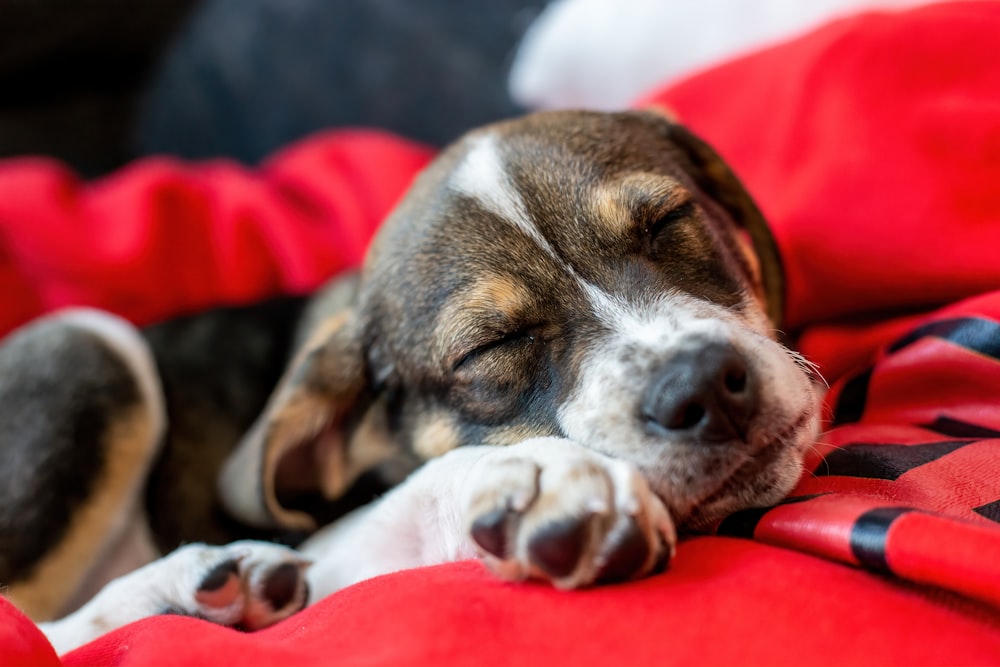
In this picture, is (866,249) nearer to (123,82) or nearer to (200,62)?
(200,62)

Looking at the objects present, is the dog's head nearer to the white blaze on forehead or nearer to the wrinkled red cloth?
the white blaze on forehead

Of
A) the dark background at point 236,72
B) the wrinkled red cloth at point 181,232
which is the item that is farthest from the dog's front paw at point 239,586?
the dark background at point 236,72

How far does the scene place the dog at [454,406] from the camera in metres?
1.73

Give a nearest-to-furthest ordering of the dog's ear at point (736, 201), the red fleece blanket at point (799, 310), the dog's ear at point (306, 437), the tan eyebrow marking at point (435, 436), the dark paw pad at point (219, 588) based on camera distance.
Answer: the red fleece blanket at point (799, 310)
the dark paw pad at point (219, 588)
the tan eyebrow marking at point (435, 436)
the dog's ear at point (306, 437)
the dog's ear at point (736, 201)

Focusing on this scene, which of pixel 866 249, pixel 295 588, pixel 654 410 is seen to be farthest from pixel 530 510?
pixel 866 249

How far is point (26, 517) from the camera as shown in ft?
8.43

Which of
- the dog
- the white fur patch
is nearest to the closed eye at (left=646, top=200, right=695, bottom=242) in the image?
the dog

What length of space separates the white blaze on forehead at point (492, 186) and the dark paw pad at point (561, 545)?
85 cm

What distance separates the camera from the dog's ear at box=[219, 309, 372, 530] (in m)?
2.49

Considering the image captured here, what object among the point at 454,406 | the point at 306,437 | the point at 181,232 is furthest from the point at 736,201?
the point at 181,232

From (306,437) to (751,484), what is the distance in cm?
138

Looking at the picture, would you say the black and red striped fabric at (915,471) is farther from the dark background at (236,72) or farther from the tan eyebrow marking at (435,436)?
the dark background at (236,72)

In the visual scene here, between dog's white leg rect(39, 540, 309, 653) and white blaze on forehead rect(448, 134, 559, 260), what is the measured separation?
1.02 m

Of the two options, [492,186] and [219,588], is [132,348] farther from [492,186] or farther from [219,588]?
[492,186]
